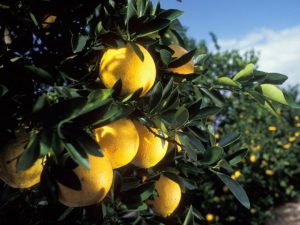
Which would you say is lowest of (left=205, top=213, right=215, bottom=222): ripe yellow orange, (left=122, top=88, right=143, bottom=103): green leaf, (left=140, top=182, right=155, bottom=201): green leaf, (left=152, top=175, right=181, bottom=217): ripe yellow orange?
(left=205, top=213, right=215, bottom=222): ripe yellow orange

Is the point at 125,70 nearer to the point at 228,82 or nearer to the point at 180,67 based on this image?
the point at 180,67

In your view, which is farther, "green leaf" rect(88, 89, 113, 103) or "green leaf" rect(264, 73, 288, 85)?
"green leaf" rect(264, 73, 288, 85)

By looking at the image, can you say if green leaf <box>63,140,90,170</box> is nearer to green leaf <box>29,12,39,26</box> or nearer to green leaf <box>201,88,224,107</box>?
green leaf <box>29,12,39,26</box>

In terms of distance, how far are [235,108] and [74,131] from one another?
201 inches

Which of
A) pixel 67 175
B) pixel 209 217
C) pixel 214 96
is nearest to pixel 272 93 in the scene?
pixel 214 96

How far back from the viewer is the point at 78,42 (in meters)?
1.03

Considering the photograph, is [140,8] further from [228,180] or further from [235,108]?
[235,108]

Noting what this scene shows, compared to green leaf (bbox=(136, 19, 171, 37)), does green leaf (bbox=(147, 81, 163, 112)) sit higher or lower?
lower

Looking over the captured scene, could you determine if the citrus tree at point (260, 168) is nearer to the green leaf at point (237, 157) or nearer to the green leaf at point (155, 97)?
the green leaf at point (237, 157)

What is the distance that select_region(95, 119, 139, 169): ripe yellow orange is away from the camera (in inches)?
38.7

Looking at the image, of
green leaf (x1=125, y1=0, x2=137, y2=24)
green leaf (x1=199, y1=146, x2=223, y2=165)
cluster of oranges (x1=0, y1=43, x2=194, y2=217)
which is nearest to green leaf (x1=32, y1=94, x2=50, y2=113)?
cluster of oranges (x1=0, y1=43, x2=194, y2=217)

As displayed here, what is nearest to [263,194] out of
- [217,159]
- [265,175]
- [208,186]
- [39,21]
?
[265,175]

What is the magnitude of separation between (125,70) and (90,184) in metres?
0.28

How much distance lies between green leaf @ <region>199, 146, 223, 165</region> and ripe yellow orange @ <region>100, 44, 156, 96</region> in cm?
31
